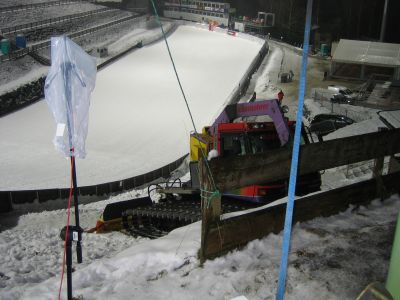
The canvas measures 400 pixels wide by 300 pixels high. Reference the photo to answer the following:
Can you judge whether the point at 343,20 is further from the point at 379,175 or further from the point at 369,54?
the point at 379,175

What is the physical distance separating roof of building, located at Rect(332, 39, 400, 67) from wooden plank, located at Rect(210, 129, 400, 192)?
27.9 metres

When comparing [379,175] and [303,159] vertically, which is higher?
[303,159]

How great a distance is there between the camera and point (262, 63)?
42812mm

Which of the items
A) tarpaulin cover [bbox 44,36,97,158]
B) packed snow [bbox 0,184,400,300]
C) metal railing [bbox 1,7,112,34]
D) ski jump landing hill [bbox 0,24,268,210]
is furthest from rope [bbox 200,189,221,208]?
metal railing [bbox 1,7,112,34]

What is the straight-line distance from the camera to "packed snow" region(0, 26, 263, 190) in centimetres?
1866

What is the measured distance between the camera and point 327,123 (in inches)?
806

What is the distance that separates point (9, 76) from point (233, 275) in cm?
3460

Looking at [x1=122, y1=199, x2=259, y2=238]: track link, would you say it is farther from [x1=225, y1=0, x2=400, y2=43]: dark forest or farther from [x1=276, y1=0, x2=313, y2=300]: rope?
[x1=225, y1=0, x2=400, y2=43]: dark forest

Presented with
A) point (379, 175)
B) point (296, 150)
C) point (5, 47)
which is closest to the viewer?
point (296, 150)

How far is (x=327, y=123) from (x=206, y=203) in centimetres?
1704

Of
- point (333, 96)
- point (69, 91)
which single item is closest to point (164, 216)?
point (69, 91)

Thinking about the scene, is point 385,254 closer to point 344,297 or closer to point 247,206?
point 344,297

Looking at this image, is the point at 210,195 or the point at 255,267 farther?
the point at 255,267

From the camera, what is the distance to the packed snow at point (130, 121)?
18.7 metres
